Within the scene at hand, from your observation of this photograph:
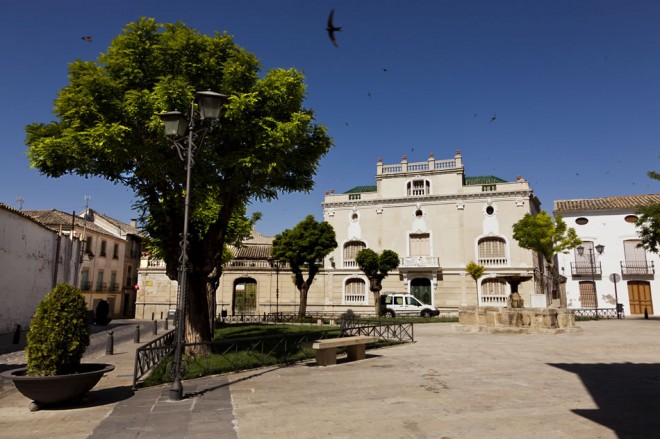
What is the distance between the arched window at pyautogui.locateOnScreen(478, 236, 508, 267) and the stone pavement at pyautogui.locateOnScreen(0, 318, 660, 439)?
2219 cm

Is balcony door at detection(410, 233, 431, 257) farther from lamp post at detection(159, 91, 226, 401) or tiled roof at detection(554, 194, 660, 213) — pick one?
lamp post at detection(159, 91, 226, 401)

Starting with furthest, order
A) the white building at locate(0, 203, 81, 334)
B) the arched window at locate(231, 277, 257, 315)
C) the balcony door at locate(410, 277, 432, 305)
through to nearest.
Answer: the arched window at locate(231, 277, 257, 315)
the balcony door at locate(410, 277, 432, 305)
the white building at locate(0, 203, 81, 334)

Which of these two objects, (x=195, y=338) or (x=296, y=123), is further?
(x=195, y=338)

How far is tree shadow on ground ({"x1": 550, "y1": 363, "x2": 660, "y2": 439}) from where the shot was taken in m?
5.63

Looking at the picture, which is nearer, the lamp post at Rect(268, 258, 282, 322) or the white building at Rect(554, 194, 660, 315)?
the white building at Rect(554, 194, 660, 315)

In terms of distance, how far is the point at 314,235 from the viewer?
93.7 feet

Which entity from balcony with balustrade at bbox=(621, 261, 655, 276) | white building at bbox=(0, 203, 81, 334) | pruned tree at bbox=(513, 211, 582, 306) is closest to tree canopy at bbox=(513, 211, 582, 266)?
pruned tree at bbox=(513, 211, 582, 306)

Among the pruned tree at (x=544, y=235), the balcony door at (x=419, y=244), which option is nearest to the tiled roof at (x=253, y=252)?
the balcony door at (x=419, y=244)

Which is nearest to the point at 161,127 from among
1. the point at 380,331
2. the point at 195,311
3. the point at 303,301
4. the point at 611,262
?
the point at 195,311

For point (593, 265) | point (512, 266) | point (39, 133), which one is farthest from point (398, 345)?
point (593, 265)

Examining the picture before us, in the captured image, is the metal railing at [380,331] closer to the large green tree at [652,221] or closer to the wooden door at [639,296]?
the large green tree at [652,221]

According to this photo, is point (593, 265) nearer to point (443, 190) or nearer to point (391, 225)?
point (443, 190)

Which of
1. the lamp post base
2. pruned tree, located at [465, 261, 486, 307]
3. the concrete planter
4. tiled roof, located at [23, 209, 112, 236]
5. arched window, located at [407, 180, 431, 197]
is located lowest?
the lamp post base

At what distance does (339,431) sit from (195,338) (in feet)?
23.9
